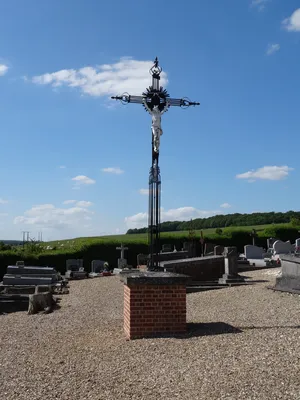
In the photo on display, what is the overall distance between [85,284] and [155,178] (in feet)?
38.3

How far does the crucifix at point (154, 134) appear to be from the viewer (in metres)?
8.39

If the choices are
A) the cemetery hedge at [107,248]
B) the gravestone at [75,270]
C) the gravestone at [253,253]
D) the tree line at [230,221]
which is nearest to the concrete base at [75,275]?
the gravestone at [75,270]

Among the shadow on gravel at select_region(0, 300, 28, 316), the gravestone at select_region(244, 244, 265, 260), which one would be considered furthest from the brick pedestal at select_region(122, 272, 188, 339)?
the gravestone at select_region(244, 244, 265, 260)

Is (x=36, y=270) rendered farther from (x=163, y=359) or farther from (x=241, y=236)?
(x=241, y=236)

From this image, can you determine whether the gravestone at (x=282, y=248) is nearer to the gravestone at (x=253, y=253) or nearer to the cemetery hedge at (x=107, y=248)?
the gravestone at (x=253, y=253)

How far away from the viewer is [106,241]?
2889 cm

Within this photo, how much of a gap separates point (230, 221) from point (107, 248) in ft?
104

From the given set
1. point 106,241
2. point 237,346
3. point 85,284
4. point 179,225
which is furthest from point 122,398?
point 179,225

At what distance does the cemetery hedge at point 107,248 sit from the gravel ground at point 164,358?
1502 cm

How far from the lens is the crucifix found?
8.39 metres

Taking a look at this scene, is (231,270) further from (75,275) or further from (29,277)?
(75,275)

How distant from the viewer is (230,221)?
188 feet

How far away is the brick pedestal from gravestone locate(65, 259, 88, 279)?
15.2m

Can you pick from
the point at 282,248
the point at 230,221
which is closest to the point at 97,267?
the point at 282,248
